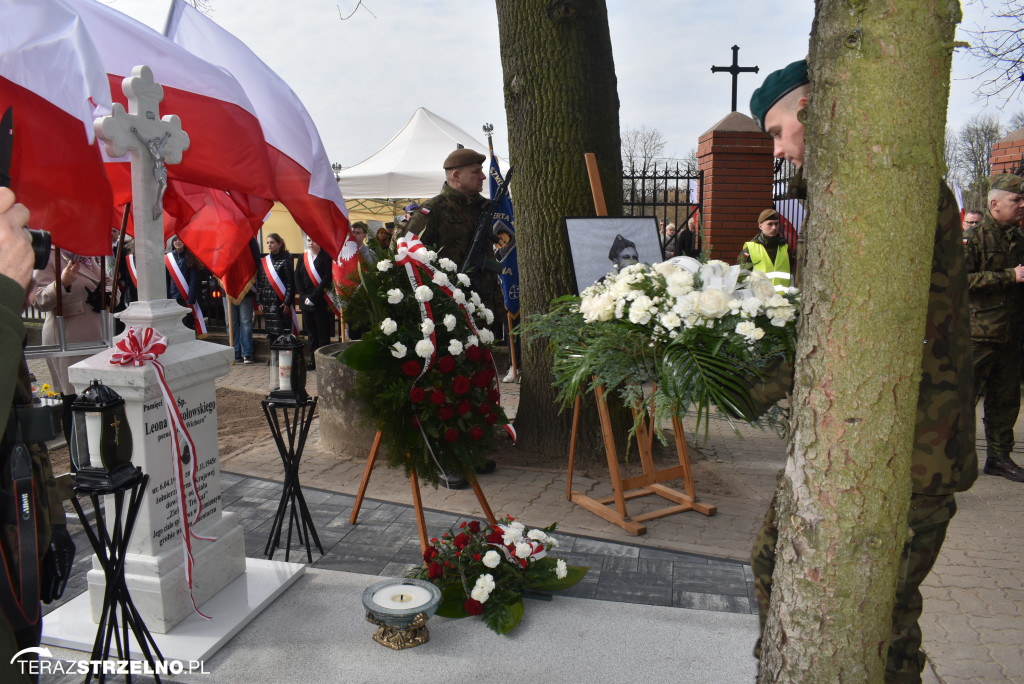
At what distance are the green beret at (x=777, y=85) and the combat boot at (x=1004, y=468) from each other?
14.6 ft

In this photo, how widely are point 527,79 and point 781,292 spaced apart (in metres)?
3.32

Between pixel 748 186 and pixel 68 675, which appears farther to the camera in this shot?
pixel 748 186

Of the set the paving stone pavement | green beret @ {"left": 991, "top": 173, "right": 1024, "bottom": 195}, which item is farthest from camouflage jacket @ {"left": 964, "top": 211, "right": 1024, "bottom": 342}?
the paving stone pavement

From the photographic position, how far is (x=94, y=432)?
253 cm

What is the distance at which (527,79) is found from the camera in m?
5.38

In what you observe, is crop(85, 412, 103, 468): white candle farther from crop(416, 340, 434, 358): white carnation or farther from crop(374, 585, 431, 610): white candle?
crop(416, 340, 434, 358): white carnation

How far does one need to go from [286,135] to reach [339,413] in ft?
7.28

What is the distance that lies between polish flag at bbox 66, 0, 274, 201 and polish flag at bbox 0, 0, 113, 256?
537mm

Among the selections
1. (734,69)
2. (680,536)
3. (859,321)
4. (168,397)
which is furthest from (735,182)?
(859,321)

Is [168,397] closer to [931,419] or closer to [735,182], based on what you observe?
[931,419]

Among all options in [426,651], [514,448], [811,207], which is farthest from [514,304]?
[811,207]

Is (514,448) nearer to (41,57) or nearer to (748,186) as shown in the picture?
(41,57)

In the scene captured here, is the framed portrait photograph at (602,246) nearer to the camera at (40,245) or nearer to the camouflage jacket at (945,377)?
the camouflage jacket at (945,377)

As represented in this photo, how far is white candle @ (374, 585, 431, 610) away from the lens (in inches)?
121
